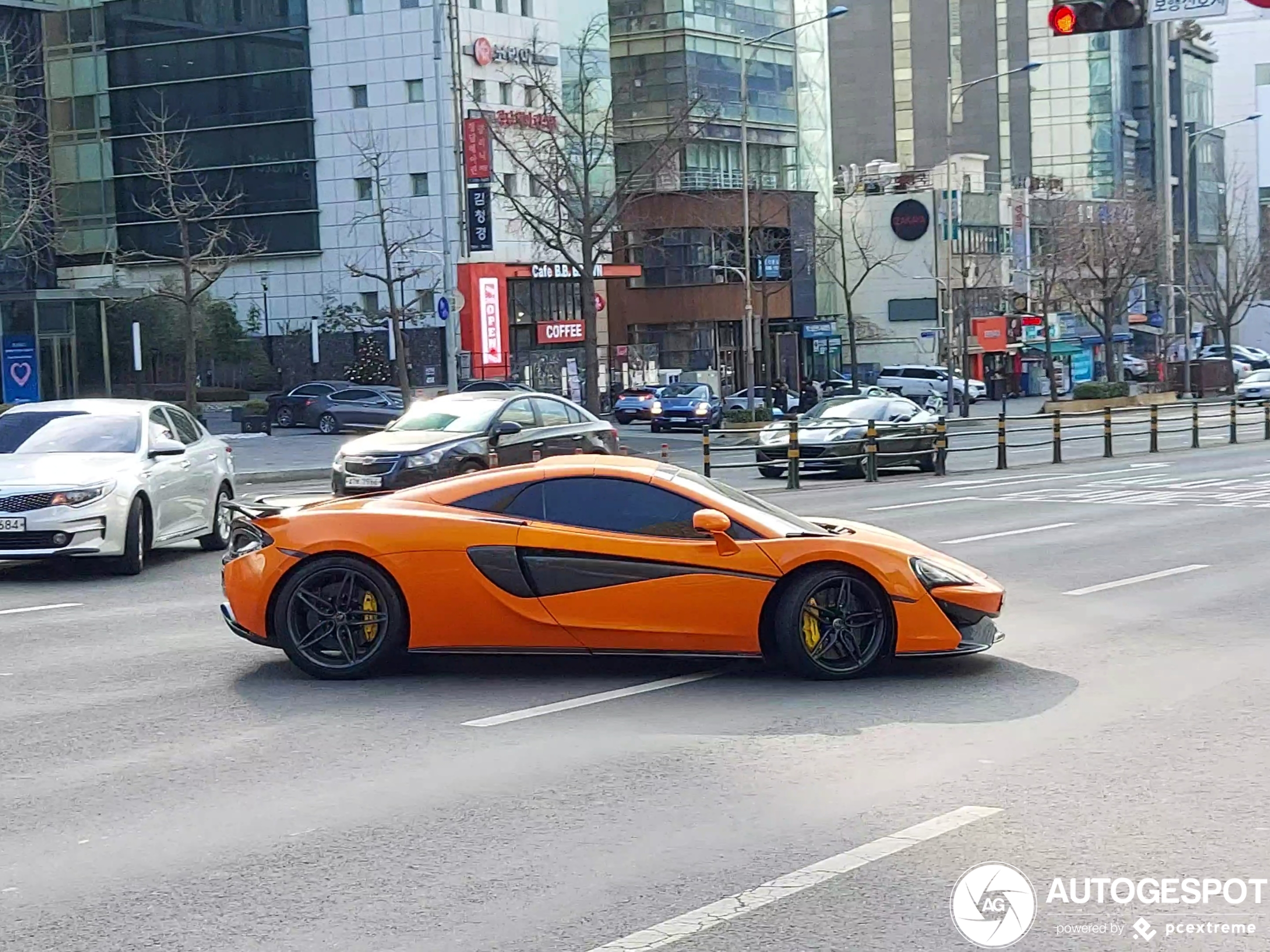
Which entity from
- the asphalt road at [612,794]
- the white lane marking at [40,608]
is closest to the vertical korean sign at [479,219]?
the white lane marking at [40,608]

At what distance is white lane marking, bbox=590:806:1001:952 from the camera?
534cm

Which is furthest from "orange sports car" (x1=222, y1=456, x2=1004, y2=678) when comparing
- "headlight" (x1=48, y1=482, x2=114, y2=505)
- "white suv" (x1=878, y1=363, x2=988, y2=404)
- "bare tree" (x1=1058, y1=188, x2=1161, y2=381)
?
"bare tree" (x1=1058, y1=188, x2=1161, y2=381)

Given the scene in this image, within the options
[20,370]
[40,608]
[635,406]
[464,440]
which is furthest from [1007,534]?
[635,406]

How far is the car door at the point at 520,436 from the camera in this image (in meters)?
22.3

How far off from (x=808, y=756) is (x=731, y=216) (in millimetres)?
70622

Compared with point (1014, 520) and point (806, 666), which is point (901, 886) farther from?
point (1014, 520)

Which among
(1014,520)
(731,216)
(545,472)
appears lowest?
(1014,520)

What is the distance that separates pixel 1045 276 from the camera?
81.2 meters

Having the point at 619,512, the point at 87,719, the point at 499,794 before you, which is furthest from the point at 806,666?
the point at 87,719

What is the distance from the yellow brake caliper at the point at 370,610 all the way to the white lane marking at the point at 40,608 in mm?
4030

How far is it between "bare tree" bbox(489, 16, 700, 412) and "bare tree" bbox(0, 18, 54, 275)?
498 inches

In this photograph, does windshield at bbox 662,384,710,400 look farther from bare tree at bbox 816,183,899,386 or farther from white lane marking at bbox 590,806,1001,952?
white lane marking at bbox 590,806,1001,952

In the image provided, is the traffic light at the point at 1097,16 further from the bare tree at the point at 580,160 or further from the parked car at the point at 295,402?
the parked car at the point at 295,402

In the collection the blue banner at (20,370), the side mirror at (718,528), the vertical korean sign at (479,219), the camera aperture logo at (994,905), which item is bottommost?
the camera aperture logo at (994,905)
